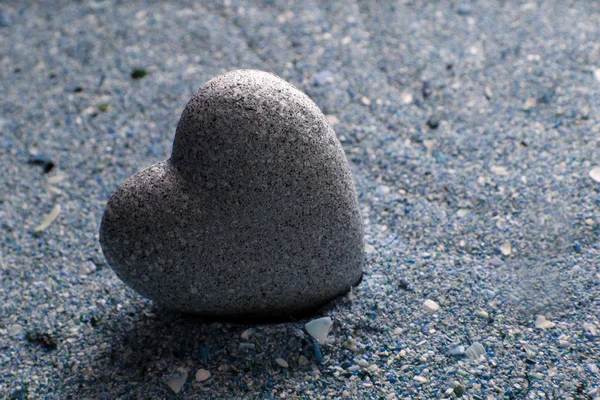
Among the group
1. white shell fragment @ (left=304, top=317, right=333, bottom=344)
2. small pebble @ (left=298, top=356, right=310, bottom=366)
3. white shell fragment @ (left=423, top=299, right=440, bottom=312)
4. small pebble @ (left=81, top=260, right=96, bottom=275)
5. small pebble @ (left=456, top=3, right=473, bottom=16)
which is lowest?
small pebble @ (left=81, top=260, right=96, bottom=275)

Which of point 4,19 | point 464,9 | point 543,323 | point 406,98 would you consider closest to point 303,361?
point 543,323

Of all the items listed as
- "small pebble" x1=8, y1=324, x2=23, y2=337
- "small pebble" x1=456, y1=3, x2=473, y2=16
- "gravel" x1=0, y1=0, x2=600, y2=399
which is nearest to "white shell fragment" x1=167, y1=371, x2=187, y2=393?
"gravel" x1=0, y1=0, x2=600, y2=399

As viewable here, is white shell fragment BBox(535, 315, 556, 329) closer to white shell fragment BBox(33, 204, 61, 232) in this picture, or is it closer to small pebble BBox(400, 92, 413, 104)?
small pebble BBox(400, 92, 413, 104)

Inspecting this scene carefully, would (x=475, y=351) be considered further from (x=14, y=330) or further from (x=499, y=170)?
(x=14, y=330)

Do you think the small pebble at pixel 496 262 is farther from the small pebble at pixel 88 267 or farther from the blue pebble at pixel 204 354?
the small pebble at pixel 88 267

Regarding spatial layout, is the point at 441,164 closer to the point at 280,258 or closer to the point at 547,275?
the point at 547,275

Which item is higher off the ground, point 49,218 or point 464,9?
point 464,9

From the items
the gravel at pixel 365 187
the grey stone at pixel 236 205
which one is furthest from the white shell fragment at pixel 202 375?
the grey stone at pixel 236 205
